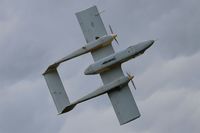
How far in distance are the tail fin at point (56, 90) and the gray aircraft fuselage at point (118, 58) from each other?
5.04 metres

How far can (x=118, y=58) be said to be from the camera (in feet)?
409

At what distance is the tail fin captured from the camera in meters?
127

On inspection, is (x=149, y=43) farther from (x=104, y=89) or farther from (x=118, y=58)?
(x=104, y=89)

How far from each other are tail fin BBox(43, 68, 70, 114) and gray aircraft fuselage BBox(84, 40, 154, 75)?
5.04 meters

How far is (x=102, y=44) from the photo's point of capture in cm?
12688

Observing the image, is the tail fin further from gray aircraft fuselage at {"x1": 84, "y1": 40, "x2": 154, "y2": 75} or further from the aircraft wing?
the aircraft wing

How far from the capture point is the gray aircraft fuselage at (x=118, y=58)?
125 meters

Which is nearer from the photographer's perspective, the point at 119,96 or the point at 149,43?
the point at 149,43

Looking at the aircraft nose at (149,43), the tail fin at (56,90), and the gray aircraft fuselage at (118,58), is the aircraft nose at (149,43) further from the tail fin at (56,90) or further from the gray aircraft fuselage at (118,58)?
the tail fin at (56,90)

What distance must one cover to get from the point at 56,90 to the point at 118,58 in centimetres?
981

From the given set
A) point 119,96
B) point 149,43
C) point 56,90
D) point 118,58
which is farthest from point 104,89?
point 149,43

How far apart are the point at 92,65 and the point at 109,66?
2.33m

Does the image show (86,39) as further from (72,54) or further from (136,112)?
(136,112)

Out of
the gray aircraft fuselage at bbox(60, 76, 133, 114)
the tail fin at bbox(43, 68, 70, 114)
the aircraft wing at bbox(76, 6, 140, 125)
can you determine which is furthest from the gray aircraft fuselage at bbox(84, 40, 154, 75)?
the tail fin at bbox(43, 68, 70, 114)
